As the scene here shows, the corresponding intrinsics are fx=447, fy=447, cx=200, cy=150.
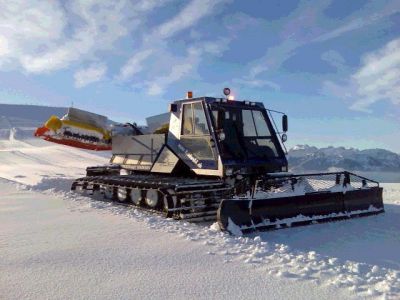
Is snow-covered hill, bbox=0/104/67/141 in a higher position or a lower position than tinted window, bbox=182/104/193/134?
higher

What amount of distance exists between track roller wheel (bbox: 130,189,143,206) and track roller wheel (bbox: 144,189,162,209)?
0.75 feet

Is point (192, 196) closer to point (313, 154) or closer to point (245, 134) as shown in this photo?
point (245, 134)

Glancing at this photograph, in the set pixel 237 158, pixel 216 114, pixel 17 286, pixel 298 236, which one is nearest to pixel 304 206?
pixel 298 236

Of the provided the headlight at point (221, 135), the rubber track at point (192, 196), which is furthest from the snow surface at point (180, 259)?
the headlight at point (221, 135)

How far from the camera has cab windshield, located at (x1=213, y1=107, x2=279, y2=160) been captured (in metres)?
9.42

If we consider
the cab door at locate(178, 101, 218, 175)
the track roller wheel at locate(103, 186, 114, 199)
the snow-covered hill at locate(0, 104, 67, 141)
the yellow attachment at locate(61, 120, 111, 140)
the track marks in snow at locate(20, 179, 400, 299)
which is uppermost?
the snow-covered hill at locate(0, 104, 67, 141)

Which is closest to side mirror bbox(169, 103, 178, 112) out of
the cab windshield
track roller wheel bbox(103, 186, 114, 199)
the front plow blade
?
the cab windshield

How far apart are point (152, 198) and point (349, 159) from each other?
326 feet

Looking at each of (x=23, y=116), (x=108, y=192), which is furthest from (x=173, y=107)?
(x=23, y=116)

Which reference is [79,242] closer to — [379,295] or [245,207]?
[245,207]

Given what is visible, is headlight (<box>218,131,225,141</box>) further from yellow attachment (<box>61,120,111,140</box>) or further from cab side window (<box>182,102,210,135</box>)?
yellow attachment (<box>61,120,111,140</box>)

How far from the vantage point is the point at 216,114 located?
31.5 feet

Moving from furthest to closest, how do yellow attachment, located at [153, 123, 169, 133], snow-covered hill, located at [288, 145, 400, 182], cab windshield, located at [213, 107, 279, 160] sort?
snow-covered hill, located at [288, 145, 400, 182] < yellow attachment, located at [153, 123, 169, 133] < cab windshield, located at [213, 107, 279, 160]

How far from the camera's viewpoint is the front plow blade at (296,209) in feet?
24.8
